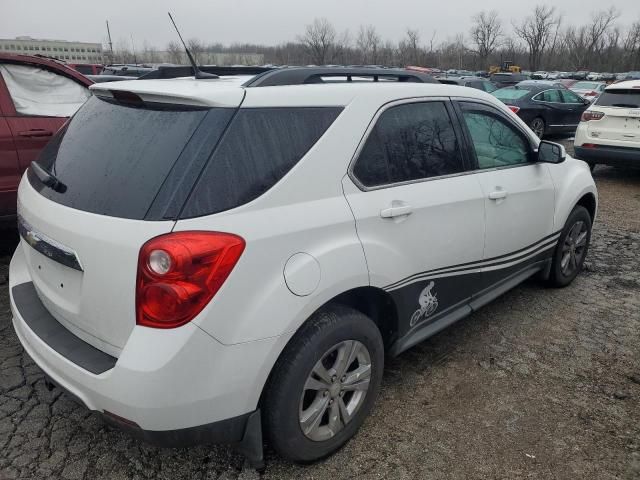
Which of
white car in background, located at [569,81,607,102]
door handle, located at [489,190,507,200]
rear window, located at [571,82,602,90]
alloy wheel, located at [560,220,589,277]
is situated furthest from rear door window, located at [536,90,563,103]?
door handle, located at [489,190,507,200]

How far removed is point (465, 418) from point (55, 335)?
2.00 meters

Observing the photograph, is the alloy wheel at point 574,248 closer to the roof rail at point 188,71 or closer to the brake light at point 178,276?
the roof rail at point 188,71

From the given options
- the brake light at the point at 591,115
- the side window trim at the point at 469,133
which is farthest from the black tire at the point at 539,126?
the side window trim at the point at 469,133

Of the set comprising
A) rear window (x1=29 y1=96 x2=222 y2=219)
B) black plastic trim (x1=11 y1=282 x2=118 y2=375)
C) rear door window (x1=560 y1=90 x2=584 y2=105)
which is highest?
rear window (x1=29 y1=96 x2=222 y2=219)

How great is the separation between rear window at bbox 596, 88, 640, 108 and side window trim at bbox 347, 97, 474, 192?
652 cm

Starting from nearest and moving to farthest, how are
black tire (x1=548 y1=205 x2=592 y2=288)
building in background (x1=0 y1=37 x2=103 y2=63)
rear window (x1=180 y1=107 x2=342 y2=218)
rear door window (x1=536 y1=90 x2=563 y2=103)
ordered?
1. rear window (x1=180 y1=107 x2=342 y2=218)
2. black tire (x1=548 y1=205 x2=592 y2=288)
3. rear door window (x1=536 y1=90 x2=563 y2=103)
4. building in background (x1=0 y1=37 x2=103 y2=63)

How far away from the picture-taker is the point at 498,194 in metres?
3.09

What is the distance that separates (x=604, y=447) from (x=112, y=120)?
9.02 ft

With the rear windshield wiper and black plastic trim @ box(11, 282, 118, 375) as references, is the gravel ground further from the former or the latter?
the rear windshield wiper

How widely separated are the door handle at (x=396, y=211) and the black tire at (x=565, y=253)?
6.92ft

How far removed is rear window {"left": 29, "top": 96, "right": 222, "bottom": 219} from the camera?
6.36ft

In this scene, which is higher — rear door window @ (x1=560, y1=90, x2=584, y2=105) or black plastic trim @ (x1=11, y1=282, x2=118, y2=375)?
black plastic trim @ (x1=11, y1=282, x2=118, y2=375)

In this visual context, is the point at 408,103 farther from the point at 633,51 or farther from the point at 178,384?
the point at 633,51

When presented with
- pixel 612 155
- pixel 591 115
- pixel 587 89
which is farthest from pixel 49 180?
pixel 587 89
